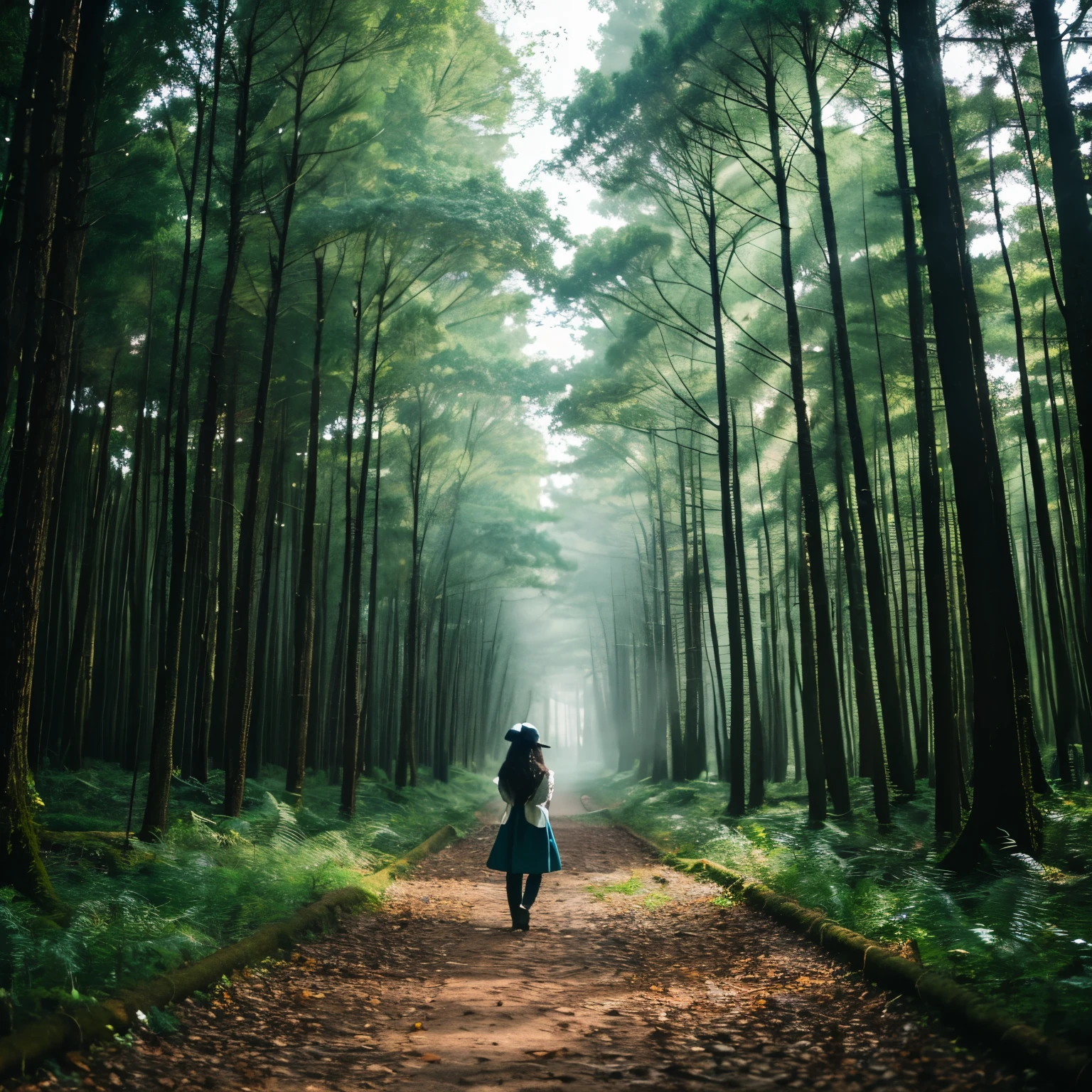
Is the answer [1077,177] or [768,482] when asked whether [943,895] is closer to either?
[1077,177]

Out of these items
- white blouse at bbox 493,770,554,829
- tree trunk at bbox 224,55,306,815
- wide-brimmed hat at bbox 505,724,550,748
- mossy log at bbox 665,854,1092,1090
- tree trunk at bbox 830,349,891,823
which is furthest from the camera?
tree trunk at bbox 830,349,891,823

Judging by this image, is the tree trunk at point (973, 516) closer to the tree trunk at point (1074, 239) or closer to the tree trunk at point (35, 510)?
the tree trunk at point (1074, 239)

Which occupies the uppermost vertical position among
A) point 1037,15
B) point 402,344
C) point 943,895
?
point 402,344

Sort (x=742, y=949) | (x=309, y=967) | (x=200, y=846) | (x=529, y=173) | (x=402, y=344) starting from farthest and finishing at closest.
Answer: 1. (x=402, y=344)
2. (x=529, y=173)
3. (x=200, y=846)
4. (x=742, y=949)
5. (x=309, y=967)

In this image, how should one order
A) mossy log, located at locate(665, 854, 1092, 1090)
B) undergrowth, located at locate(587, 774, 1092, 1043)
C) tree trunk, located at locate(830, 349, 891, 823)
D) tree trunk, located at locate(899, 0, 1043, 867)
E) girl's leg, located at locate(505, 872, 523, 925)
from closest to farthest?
mossy log, located at locate(665, 854, 1092, 1090) → undergrowth, located at locate(587, 774, 1092, 1043) → tree trunk, located at locate(899, 0, 1043, 867) → girl's leg, located at locate(505, 872, 523, 925) → tree trunk, located at locate(830, 349, 891, 823)

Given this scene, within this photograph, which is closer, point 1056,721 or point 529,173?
point 1056,721

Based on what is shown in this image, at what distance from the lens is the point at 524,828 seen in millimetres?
6141

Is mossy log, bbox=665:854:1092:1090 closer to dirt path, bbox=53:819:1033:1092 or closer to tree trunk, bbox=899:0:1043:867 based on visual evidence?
dirt path, bbox=53:819:1033:1092

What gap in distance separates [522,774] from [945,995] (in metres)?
3.34

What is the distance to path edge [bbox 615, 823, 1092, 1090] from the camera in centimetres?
259

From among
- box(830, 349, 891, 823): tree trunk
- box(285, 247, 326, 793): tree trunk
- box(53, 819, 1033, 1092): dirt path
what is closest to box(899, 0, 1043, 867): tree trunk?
box(53, 819, 1033, 1092): dirt path

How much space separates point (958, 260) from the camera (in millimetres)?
6387

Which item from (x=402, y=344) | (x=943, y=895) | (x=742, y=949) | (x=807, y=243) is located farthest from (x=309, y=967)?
(x=807, y=243)

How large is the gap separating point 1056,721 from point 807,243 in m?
7.64
